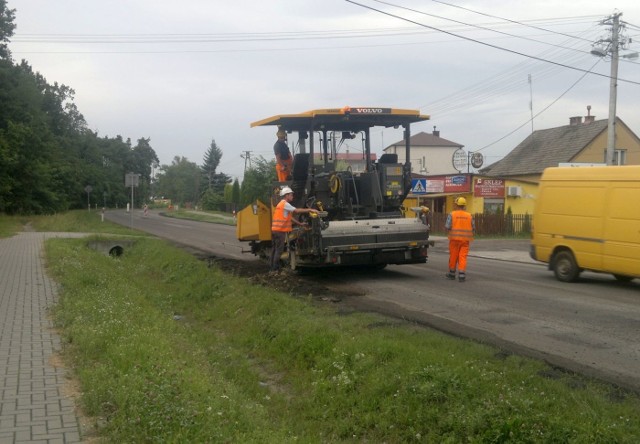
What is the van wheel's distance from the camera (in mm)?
13023

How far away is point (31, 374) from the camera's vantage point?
21.3 feet

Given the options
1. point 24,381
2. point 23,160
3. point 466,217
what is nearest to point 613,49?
point 466,217

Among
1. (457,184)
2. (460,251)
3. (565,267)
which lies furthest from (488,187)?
(460,251)

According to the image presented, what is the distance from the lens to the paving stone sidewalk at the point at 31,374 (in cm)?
496

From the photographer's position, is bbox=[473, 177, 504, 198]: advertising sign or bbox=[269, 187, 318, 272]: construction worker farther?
bbox=[473, 177, 504, 198]: advertising sign

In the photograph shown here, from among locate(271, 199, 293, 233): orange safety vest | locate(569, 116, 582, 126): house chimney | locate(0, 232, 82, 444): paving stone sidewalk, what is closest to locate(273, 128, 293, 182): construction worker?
locate(271, 199, 293, 233): orange safety vest

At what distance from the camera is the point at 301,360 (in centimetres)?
813

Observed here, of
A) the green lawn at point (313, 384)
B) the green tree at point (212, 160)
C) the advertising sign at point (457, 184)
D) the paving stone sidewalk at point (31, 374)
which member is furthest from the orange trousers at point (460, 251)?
the green tree at point (212, 160)

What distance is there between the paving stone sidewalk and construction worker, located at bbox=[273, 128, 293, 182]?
499 cm

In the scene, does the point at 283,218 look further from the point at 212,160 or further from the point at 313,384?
the point at 212,160

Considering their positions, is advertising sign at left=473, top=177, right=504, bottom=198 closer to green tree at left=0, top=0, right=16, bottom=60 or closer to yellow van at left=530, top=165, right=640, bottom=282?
yellow van at left=530, top=165, right=640, bottom=282

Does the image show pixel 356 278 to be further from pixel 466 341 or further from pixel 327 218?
pixel 466 341

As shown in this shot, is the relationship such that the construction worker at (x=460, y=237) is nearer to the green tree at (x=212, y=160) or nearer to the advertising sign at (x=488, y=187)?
the advertising sign at (x=488, y=187)

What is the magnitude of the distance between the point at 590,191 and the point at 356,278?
477 cm
